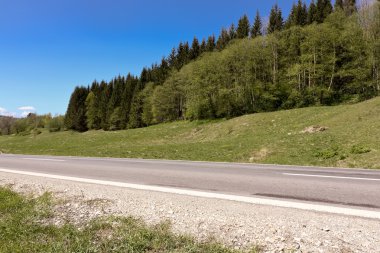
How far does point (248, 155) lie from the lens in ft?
58.7

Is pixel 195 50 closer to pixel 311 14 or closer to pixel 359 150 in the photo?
pixel 311 14

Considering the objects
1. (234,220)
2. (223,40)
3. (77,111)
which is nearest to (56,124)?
(77,111)

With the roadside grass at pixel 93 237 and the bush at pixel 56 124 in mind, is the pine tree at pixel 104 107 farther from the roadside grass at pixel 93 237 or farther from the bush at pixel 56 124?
the roadside grass at pixel 93 237

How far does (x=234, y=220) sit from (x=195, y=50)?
74.5 m

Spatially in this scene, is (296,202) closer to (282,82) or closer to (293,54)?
(282,82)

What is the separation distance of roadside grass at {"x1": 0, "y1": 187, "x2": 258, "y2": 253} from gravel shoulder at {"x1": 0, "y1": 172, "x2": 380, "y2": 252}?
1.11ft

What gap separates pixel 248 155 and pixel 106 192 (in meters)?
11.5

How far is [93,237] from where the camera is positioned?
4.88 metres

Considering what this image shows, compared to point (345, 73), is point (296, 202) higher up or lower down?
lower down

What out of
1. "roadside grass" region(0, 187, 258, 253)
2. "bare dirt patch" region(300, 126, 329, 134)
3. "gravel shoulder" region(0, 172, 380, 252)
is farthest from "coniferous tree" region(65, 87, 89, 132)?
"roadside grass" region(0, 187, 258, 253)

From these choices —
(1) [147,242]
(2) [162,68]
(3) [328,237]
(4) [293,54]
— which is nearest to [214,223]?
(1) [147,242]

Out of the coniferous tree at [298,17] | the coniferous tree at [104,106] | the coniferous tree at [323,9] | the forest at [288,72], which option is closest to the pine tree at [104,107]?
the coniferous tree at [104,106]

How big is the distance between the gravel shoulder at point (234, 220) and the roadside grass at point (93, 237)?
1.11 ft

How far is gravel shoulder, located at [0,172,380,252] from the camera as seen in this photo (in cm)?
438
